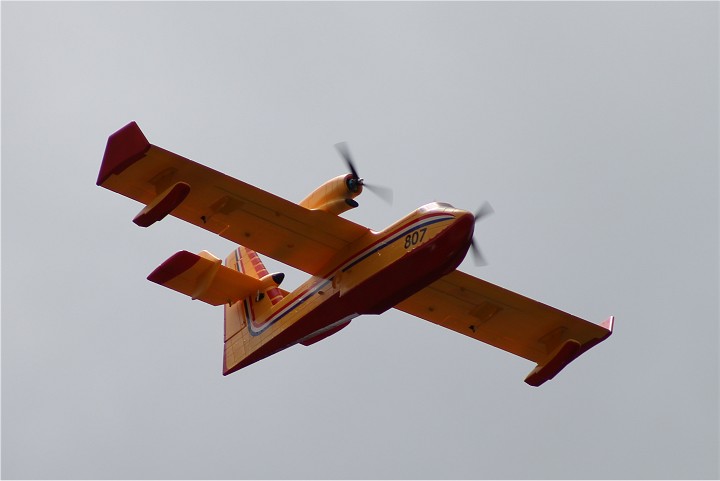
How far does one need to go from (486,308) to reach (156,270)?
833 cm

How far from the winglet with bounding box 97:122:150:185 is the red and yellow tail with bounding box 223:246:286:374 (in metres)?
5.50

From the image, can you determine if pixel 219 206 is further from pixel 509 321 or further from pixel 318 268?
pixel 509 321

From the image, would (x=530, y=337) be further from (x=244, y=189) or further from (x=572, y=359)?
(x=244, y=189)

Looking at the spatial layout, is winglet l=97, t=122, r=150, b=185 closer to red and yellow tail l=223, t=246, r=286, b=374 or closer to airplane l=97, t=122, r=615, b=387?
airplane l=97, t=122, r=615, b=387

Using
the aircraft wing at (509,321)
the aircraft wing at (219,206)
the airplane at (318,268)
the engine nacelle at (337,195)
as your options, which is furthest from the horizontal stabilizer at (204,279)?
the aircraft wing at (509,321)

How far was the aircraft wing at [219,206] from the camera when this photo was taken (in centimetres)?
2994

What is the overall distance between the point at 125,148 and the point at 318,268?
558 cm

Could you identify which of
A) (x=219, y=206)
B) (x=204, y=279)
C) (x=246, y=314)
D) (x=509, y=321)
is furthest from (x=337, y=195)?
(x=509, y=321)

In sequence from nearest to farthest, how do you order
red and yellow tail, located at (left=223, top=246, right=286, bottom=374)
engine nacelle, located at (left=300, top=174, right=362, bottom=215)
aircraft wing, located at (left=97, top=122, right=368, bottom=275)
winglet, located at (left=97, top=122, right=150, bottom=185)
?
winglet, located at (left=97, top=122, right=150, bottom=185) < aircraft wing, located at (left=97, top=122, right=368, bottom=275) < engine nacelle, located at (left=300, top=174, right=362, bottom=215) < red and yellow tail, located at (left=223, top=246, right=286, bottom=374)

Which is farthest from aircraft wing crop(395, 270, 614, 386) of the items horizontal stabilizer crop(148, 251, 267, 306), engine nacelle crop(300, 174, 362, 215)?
horizontal stabilizer crop(148, 251, 267, 306)

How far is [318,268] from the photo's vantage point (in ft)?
107

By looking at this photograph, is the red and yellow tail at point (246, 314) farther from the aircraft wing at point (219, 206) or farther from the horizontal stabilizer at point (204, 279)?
the aircraft wing at point (219, 206)

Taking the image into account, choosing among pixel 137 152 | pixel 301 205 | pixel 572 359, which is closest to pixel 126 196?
pixel 137 152

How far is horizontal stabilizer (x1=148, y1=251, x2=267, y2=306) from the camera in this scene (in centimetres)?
3303
